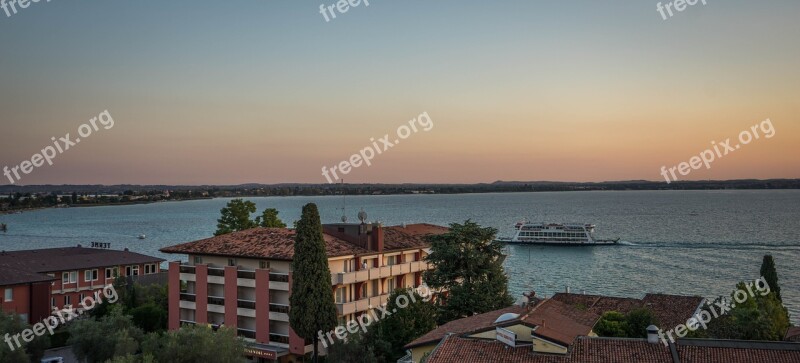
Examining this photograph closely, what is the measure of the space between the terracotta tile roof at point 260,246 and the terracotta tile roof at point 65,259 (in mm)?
16400

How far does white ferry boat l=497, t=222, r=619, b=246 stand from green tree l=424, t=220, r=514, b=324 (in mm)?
94314

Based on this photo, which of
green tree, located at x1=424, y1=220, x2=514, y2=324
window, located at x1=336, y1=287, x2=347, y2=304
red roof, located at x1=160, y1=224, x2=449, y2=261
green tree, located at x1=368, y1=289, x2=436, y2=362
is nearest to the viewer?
green tree, located at x1=368, y1=289, x2=436, y2=362

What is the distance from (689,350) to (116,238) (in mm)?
160439

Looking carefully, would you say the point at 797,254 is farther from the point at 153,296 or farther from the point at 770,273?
the point at 153,296

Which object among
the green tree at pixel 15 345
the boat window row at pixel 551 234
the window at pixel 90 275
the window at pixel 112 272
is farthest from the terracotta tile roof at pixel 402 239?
the boat window row at pixel 551 234

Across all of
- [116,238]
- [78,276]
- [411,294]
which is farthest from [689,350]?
[116,238]

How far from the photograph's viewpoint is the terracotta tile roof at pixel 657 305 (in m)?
37.8

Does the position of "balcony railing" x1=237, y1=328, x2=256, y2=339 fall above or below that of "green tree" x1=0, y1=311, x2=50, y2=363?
below

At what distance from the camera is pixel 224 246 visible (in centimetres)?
4222

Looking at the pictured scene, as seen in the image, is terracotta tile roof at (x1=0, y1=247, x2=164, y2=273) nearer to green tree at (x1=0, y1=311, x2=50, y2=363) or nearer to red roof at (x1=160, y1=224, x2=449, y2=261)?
red roof at (x1=160, y1=224, x2=449, y2=261)

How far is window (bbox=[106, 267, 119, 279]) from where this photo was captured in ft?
194

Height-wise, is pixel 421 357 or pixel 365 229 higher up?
pixel 365 229

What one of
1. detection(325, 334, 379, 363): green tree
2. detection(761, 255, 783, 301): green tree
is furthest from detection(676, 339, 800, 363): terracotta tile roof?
detection(761, 255, 783, 301): green tree

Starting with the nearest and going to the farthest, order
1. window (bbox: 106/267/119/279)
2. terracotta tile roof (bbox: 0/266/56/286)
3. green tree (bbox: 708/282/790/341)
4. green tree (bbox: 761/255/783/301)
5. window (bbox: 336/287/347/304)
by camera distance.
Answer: green tree (bbox: 708/282/790/341) → window (bbox: 336/287/347/304) → green tree (bbox: 761/255/783/301) → terracotta tile roof (bbox: 0/266/56/286) → window (bbox: 106/267/119/279)
